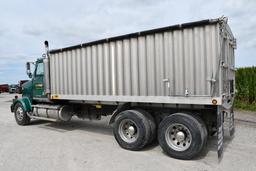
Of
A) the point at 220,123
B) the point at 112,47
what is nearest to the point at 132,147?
the point at 220,123

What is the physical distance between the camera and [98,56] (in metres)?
7.29

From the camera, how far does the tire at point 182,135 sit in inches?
213

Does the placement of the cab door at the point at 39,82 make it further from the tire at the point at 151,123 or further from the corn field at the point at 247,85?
the corn field at the point at 247,85

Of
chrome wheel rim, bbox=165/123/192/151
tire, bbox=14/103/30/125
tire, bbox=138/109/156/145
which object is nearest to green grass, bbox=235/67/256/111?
tire, bbox=138/109/156/145

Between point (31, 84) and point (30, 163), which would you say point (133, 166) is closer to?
point (30, 163)

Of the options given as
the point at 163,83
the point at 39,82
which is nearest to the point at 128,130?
the point at 163,83

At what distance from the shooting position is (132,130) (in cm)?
639

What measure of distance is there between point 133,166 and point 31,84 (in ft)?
21.7

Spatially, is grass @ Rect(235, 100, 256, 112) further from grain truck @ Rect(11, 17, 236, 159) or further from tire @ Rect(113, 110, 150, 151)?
tire @ Rect(113, 110, 150, 151)

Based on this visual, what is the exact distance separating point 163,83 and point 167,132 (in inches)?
45.6

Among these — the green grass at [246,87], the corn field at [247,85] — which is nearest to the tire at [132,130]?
the green grass at [246,87]

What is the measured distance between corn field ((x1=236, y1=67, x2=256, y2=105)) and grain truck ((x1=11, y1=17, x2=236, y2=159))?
24.8ft

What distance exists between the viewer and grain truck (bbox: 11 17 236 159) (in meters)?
5.40

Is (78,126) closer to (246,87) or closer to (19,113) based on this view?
(19,113)
